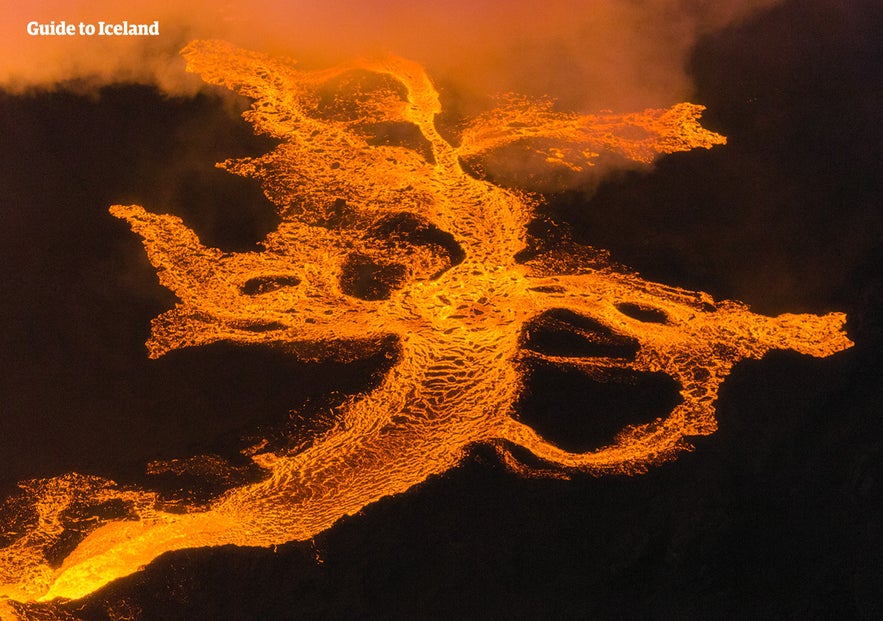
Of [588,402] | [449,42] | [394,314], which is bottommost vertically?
[588,402]

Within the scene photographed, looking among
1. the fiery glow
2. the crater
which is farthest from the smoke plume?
the crater

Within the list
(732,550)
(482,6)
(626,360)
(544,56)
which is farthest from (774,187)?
(482,6)

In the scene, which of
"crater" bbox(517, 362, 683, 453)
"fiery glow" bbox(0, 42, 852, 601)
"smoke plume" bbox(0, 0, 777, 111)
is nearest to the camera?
"fiery glow" bbox(0, 42, 852, 601)

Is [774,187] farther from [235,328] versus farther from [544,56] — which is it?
[235,328]

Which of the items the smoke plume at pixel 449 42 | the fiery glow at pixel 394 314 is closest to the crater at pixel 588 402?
the fiery glow at pixel 394 314

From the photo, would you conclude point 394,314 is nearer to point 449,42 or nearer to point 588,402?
point 588,402

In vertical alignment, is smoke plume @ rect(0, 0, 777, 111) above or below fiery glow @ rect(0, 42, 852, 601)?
above

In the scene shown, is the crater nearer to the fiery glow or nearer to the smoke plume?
the fiery glow

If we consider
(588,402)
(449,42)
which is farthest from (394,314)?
(449,42)
